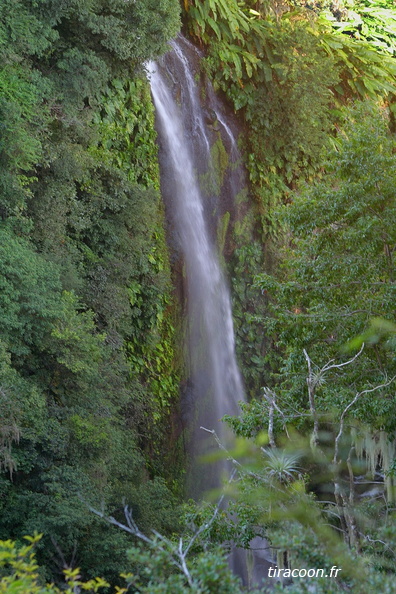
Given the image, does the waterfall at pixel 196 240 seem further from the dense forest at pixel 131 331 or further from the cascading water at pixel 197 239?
the dense forest at pixel 131 331

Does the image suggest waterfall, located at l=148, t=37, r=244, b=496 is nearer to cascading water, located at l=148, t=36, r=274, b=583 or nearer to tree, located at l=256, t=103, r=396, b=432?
cascading water, located at l=148, t=36, r=274, b=583

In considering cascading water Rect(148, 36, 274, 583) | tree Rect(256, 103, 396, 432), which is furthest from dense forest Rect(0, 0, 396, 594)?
cascading water Rect(148, 36, 274, 583)

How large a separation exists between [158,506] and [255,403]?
2505mm

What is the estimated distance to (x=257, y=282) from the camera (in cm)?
1106

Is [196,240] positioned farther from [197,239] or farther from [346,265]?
[346,265]

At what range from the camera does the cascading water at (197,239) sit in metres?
16.1

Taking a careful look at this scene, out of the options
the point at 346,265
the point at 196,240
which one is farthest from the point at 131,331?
the point at 346,265

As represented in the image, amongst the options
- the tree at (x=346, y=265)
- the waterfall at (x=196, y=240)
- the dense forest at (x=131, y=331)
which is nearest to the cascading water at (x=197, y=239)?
the waterfall at (x=196, y=240)

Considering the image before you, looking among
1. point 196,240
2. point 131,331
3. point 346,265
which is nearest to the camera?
point 346,265

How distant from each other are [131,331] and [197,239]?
380 centimetres

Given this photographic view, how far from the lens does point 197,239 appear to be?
17078mm

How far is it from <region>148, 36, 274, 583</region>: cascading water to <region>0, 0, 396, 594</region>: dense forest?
0.51 metres

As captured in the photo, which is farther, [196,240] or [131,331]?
[196,240]

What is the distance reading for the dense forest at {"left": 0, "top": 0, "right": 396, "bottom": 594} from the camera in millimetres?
8602
